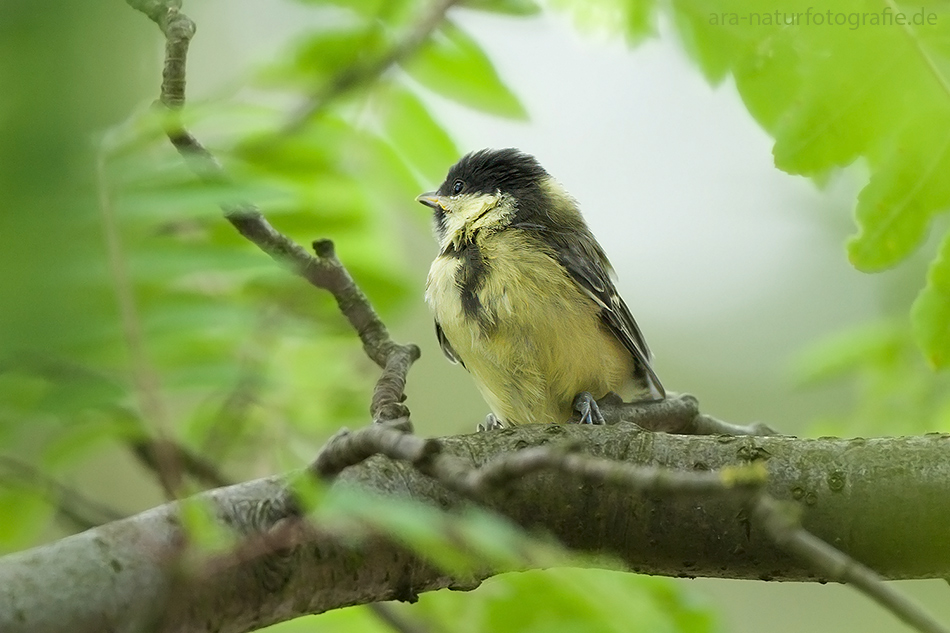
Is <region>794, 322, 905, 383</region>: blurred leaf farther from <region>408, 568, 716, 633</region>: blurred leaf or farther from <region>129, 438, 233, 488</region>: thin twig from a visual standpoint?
<region>129, 438, 233, 488</region>: thin twig

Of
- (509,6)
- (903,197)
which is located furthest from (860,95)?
(509,6)

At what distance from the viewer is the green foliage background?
Result: 774 millimetres

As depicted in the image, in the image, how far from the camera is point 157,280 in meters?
1.79

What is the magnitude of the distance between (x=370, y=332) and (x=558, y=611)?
3.04 ft

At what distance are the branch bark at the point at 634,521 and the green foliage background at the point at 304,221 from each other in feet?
0.56

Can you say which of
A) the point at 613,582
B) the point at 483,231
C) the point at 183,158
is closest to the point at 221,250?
the point at 183,158

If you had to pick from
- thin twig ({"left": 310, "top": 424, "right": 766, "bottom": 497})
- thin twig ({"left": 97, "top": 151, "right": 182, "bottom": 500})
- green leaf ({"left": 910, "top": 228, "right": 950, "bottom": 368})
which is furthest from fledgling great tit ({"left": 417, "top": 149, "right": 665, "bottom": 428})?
thin twig ({"left": 97, "top": 151, "right": 182, "bottom": 500})

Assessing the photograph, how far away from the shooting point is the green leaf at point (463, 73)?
2943mm

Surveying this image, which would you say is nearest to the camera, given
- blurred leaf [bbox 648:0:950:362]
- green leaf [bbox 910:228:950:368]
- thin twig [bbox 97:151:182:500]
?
thin twig [bbox 97:151:182:500]

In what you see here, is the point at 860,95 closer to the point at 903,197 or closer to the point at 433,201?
the point at 903,197

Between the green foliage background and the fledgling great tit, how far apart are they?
36 cm

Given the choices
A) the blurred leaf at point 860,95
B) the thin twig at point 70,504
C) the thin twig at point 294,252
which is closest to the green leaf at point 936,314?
the blurred leaf at point 860,95

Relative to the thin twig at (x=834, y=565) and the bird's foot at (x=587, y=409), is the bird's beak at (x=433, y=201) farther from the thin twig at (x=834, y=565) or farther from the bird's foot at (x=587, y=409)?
the thin twig at (x=834, y=565)

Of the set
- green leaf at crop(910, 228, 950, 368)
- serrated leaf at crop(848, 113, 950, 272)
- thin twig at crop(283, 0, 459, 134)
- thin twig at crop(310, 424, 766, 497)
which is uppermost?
thin twig at crop(283, 0, 459, 134)
